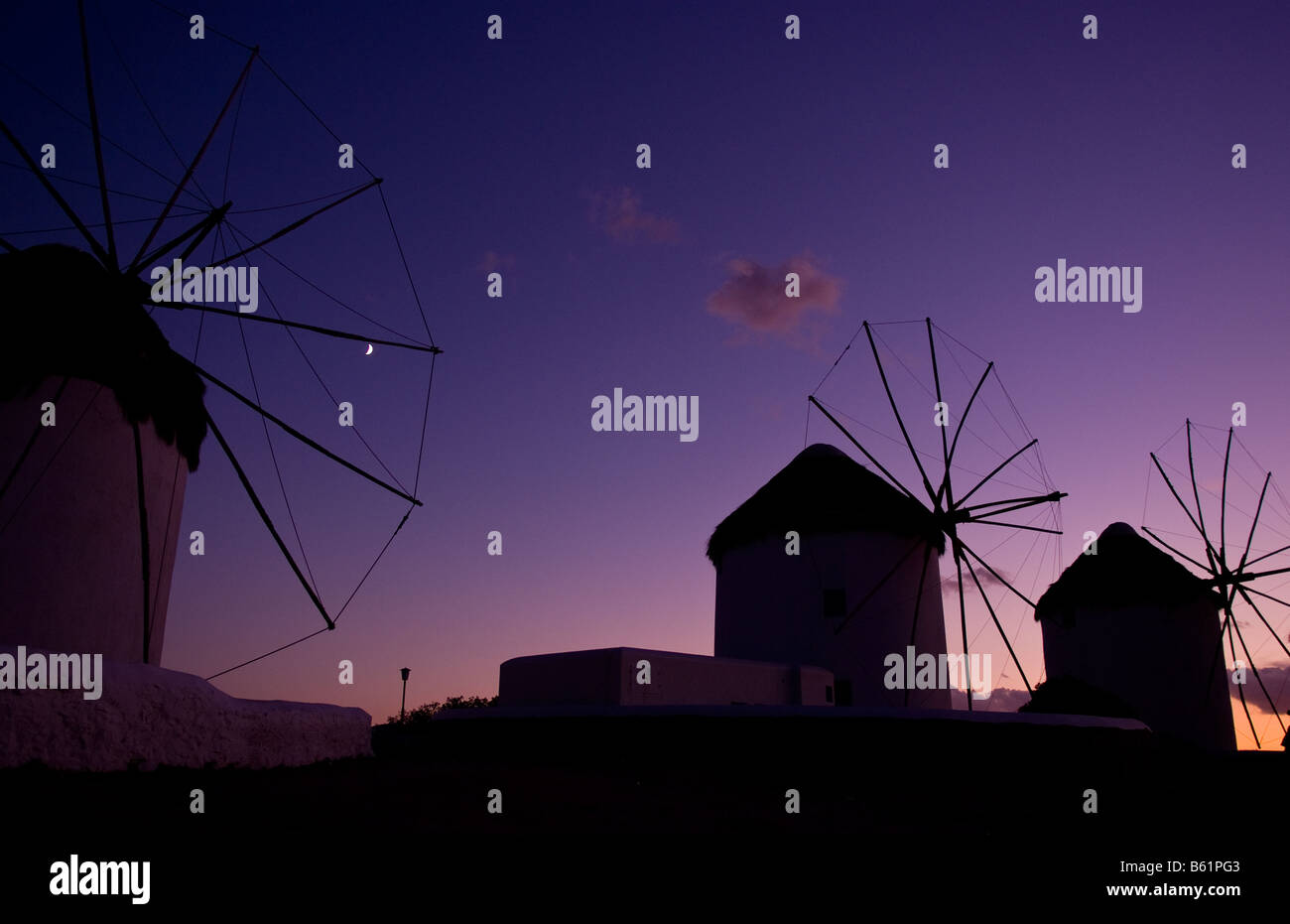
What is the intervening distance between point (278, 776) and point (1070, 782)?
12273 mm

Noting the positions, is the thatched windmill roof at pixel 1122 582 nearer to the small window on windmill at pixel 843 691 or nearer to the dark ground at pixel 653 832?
the small window on windmill at pixel 843 691

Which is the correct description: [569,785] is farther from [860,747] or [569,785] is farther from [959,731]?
[959,731]

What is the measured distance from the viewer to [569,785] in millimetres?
8273

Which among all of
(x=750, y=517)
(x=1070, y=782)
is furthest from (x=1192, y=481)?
(x=1070, y=782)

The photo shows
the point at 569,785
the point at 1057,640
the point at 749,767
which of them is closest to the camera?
the point at 569,785

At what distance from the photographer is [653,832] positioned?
6.09 metres

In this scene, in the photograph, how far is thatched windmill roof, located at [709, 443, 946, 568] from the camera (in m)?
22.8

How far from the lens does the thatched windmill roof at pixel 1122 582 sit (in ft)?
96.2

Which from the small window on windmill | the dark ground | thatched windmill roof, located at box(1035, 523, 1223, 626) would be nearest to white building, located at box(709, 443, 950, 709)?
the small window on windmill

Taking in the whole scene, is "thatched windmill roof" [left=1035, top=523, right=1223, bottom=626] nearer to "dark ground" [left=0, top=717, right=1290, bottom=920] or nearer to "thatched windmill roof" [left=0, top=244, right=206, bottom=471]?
"dark ground" [left=0, top=717, right=1290, bottom=920]

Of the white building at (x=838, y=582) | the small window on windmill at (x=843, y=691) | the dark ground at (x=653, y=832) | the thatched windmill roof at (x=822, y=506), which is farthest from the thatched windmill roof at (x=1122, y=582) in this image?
the dark ground at (x=653, y=832)

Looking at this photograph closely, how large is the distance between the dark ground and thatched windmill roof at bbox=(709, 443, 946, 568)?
10547mm

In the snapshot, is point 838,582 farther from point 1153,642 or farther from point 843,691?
point 1153,642

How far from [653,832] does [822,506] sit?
57.8 feet
